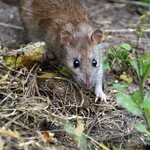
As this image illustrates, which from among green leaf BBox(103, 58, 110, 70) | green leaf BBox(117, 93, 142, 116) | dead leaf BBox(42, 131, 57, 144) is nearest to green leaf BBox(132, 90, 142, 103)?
green leaf BBox(117, 93, 142, 116)

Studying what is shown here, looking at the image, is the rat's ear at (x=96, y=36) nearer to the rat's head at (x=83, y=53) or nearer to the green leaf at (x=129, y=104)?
the rat's head at (x=83, y=53)

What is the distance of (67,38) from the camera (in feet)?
16.9

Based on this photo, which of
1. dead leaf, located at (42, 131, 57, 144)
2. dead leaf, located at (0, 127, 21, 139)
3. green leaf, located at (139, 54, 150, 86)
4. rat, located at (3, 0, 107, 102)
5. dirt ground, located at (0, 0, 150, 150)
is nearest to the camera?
dead leaf, located at (0, 127, 21, 139)

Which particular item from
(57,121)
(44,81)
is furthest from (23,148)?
(44,81)

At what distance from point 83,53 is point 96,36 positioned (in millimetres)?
295

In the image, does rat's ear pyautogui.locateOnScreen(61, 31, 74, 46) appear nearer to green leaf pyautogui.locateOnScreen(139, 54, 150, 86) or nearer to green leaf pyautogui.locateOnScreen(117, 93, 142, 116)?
green leaf pyautogui.locateOnScreen(139, 54, 150, 86)

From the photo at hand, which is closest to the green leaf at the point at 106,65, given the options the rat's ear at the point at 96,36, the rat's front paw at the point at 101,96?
the rat's ear at the point at 96,36

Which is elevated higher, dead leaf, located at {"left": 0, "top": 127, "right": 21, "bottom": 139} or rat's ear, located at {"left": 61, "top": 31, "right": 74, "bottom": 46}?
rat's ear, located at {"left": 61, "top": 31, "right": 74, "bottom": 46}

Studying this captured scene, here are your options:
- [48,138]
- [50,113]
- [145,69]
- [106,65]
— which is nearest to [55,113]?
[50,113]

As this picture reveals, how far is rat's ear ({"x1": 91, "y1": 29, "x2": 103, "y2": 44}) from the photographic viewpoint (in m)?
5.12

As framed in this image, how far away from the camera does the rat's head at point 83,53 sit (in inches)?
189

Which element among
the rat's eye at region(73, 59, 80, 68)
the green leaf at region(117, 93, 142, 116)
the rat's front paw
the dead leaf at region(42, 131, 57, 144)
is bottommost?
the rat's front paw

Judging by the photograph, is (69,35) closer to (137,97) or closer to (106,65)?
(106,65)

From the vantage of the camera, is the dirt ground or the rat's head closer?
the dirt ground
